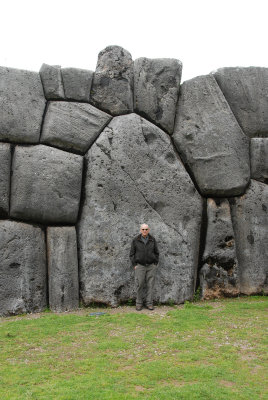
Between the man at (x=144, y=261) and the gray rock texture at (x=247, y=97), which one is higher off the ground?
the gray rock texture at (x=247, y=97)

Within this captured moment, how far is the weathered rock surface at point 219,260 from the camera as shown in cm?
978

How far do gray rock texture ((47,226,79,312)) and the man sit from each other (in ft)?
4.37

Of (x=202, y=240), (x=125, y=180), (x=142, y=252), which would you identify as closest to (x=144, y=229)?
(x=142, y=252)

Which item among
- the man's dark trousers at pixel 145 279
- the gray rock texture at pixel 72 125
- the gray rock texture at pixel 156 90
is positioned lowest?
the man's dark trousers at pixel 145 279

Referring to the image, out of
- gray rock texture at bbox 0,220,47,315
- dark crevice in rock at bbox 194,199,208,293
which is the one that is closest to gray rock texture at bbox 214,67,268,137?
dark crevice in rock at bbox 194,199,208,293

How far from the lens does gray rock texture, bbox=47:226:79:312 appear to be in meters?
8.98

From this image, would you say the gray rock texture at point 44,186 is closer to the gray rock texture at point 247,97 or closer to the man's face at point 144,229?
the man's face at point 144,229

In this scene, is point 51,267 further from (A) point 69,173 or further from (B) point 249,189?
(B) point 249,189

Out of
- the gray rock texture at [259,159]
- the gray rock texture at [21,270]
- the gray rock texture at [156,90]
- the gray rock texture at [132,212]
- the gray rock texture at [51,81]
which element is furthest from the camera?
the gray rock texture at [259,159]

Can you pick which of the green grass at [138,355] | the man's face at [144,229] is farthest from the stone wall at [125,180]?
the green grass at [138,355]

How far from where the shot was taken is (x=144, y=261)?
29.3 ft

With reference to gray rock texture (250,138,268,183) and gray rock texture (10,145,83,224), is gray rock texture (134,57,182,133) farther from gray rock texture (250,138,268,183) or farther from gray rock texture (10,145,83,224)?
gray rock texture (10,145,83,224)

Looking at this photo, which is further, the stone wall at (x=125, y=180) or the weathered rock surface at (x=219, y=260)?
the weathered rock surface at (x=219, y=260)

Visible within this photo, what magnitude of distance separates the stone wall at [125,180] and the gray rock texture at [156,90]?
0.02 metres
